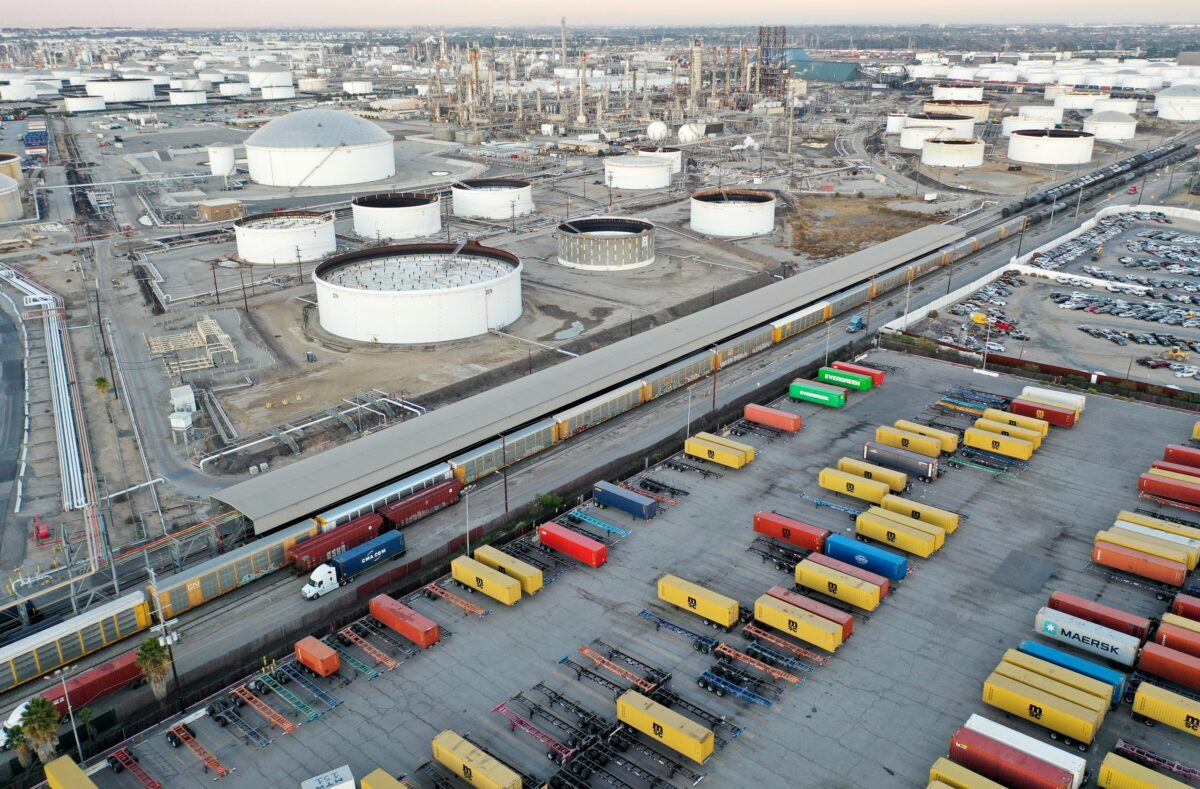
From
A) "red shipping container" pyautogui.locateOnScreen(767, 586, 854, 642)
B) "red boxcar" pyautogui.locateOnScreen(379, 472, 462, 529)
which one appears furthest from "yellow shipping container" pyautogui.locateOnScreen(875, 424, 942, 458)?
"red boxcar" pyautogui.locateOnScreen(379, 472, 462, 529)

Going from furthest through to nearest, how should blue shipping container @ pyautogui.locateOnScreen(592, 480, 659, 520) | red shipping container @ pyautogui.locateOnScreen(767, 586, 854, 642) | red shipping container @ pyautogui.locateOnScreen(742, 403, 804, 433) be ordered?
red shipping container @ pyautogui.locateOnScreen(742, 403, 804, 433) < blue shipping container @ pyautogui.locateOnScreen(592, 480, 659, 520) < red shipping container @ pyautogui.locateOnScreen(767, 586, 854, 642)

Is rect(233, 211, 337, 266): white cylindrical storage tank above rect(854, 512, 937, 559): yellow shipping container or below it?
above

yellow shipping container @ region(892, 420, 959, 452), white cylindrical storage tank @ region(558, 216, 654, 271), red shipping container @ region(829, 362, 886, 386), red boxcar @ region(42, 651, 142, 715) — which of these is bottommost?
red boxcar @ region(42, 651, 142, 715)

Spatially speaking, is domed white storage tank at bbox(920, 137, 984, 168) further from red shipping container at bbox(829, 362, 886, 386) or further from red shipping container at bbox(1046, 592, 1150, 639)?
red shipping container at bbox(1046, 592, 1150, 639)

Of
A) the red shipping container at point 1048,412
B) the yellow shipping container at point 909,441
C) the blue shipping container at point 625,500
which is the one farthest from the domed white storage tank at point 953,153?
the blue shipping container at point 625,500

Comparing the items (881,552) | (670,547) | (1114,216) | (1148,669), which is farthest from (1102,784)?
(1114,216)

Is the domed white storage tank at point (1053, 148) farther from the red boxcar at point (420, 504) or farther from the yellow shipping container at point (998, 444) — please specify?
the red boxcar at point (420, 504)

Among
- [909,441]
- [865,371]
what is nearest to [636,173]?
[865,371]
